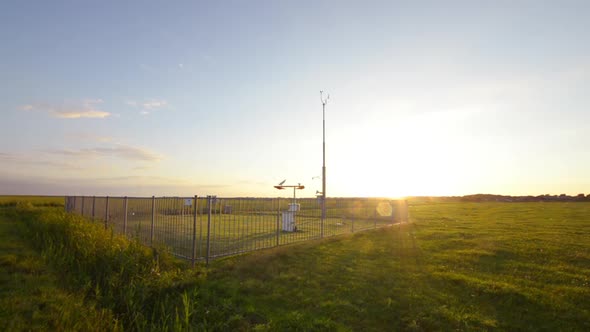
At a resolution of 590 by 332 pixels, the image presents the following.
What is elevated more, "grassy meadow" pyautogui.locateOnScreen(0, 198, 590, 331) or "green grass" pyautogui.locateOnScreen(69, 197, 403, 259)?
"green grass" pyautogui.locateOnScreen(69, 197, 403, 259)

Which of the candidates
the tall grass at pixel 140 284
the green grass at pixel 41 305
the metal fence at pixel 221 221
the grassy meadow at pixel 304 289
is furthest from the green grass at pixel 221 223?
the green grass at pixel 41 305

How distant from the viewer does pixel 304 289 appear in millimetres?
6918

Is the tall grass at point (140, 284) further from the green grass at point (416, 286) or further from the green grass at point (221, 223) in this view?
the green grass at point (221, 223)

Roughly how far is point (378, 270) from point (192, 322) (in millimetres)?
4980

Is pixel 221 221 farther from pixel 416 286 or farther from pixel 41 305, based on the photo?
pixel 416 286

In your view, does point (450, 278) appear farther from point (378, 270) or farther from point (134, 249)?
point (134, 249)

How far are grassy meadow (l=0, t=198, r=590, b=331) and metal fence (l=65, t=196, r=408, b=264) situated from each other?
3.26 feet

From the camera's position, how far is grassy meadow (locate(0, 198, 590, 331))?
5.41m

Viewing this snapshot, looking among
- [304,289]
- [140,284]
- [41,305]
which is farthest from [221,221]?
[41,305]

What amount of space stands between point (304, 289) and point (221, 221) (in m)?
4.02

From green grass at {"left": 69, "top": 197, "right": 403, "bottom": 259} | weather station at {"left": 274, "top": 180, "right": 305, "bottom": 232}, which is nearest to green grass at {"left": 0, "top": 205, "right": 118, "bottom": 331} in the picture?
green grass at {"left": 69, "top": 197, "right": 403, "bottom": 259}

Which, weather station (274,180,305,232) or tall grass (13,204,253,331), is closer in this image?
tall grass (13,204,253,331)

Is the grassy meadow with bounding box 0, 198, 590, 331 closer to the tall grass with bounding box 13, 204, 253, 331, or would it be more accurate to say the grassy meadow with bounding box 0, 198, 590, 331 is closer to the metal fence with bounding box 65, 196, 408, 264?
the tall grass with bounding box 13, 204, 253, 331

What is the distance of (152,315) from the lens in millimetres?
5715
